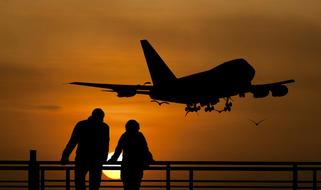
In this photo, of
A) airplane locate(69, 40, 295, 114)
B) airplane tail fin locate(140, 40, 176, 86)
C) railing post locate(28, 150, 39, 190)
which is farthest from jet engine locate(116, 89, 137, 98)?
railing post locate(28, 150, 39, 190)

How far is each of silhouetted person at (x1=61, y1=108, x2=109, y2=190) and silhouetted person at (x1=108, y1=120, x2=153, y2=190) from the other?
48cm

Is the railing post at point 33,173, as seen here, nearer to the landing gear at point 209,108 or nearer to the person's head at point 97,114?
the person's head at point 97,114

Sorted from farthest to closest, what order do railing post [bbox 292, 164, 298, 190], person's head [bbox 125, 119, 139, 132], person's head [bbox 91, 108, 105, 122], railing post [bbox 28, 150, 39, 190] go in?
railing post [bbox 292, 164, 298, 190], railing post [bbox 28, 150, 39, 190], person's head [bbox 91, 108, 105, 122], person's head [bbox 125, 119, 139, 132]

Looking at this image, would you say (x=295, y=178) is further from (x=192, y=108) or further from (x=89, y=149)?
(x=192, y=108)

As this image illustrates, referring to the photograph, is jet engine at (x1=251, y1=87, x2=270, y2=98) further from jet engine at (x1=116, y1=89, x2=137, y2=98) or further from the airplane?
jet engine at (x1=116, y1=89, x2=137, y2=98)

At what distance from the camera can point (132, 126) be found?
14906mm

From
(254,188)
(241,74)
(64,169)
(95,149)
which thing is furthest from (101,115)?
(241,74)

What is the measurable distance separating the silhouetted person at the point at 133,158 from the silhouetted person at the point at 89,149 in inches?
19.0

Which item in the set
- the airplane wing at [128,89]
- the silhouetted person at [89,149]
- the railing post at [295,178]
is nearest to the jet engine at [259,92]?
the airplane wing at [128,89]

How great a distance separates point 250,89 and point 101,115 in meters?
43.4

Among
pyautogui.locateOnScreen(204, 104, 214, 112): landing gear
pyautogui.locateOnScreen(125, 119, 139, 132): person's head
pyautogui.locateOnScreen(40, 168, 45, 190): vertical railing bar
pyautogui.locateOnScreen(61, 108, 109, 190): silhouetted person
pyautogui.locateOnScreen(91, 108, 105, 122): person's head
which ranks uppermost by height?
pyautogui.locateOnScreen(204, 104, 214, 112): landing gear

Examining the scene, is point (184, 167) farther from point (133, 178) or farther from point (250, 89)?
point (250, 89)

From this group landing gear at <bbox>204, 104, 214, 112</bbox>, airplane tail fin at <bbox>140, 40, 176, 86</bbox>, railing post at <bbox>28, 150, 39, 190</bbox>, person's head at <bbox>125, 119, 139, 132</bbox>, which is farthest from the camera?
airplane tail fin at <bbox>140, 40, 176, 86</bbox>

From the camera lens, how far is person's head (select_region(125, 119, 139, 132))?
48.5 feet
